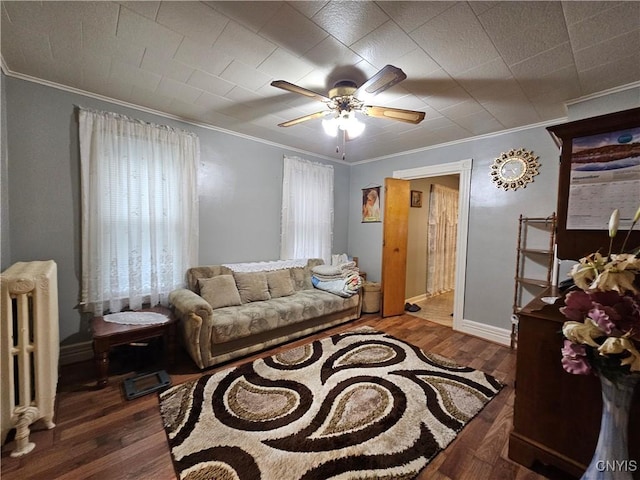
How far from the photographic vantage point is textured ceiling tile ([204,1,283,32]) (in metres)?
1.33

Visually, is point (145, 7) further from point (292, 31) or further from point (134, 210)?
point (134, 210)

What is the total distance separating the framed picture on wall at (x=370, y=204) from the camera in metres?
4.34

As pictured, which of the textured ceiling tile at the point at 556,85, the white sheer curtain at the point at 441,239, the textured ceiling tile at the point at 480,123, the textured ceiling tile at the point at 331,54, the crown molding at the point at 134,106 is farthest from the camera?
the white sheer curtain at the point at 441,239

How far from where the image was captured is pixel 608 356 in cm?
90

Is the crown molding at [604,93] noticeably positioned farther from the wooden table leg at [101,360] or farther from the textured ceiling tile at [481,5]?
the wooden table leg at [101,360]

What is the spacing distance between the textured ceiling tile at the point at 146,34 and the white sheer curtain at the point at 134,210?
1.13 meters

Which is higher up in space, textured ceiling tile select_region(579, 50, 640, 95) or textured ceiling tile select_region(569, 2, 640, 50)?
textured ceiling tile select_region(569, 2, 640, 50)

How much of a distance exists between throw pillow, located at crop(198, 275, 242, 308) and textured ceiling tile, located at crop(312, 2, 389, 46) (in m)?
2.46

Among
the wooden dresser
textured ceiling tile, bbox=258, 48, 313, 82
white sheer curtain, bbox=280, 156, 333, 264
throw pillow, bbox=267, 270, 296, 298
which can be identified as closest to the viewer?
the wooden dresser

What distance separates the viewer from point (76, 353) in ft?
7.80

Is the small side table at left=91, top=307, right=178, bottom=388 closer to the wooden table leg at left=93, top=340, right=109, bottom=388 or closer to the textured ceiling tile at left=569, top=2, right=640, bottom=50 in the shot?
the wooden table leg at left=93, top=340, right=109, bottom=388

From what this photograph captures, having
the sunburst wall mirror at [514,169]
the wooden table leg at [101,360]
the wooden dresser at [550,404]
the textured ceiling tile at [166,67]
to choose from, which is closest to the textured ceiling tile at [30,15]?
the textured ceiling tile at [166,67]

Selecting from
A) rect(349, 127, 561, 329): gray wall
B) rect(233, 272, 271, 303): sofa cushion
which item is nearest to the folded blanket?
rect(233, 272, 271, 303): sofa cushion

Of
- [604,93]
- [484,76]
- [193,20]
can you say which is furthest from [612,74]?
[193,20]
